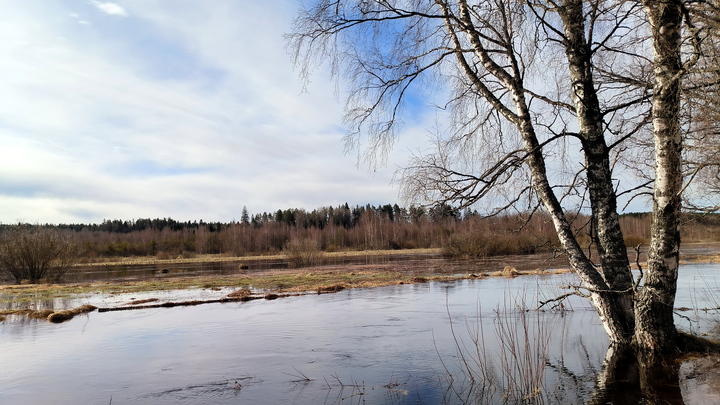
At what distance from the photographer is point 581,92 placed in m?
8.03

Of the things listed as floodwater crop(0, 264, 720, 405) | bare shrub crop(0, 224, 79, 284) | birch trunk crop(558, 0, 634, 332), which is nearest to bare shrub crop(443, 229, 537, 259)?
floodwater crop(0, 264, 720, 405)

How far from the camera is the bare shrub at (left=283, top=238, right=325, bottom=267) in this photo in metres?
44.7

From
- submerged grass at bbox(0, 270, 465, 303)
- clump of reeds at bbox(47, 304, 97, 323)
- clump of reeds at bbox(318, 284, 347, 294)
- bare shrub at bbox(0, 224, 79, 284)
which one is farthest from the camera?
bare shrub at bbox(0, 224, 79, 284)

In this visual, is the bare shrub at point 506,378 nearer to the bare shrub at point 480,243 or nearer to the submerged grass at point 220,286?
the submerged grass at point 220,286

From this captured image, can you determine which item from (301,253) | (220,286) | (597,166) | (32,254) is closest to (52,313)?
(220,286)

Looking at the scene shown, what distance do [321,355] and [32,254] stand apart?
99.5ft

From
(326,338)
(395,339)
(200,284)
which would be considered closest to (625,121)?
(395,339)

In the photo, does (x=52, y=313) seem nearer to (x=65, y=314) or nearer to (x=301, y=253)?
(x=65, y=314)

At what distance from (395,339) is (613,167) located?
5.69 m

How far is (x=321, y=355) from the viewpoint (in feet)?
31.4

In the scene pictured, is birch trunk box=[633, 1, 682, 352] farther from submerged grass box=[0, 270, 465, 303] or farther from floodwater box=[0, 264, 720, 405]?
submerged grass box=[0, 270, 465, 303]

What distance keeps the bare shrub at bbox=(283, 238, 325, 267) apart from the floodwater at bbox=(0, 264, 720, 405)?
2808cm

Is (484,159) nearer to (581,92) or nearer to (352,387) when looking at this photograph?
(581,92)

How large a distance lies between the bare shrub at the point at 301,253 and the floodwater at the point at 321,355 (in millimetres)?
28076
